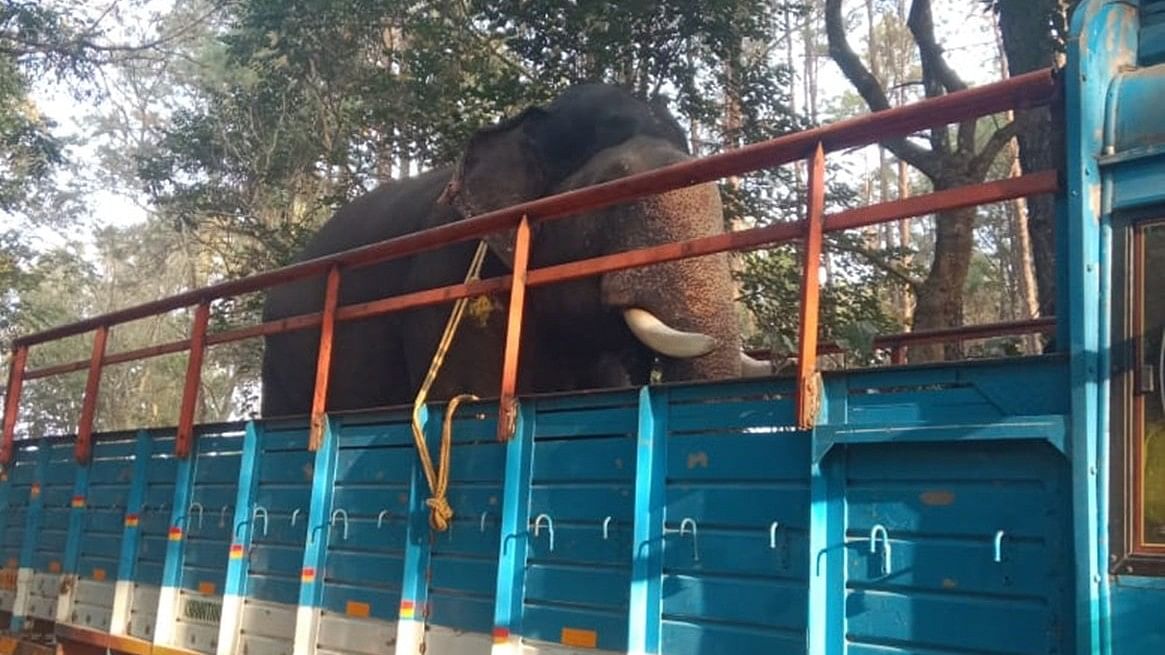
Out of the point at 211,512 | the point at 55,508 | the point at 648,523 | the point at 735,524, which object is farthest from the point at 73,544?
the point at 735,524

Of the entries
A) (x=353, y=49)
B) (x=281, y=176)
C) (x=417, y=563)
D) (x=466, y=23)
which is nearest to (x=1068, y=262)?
(x=417, y=563)

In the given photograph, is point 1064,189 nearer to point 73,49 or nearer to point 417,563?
point 417,563

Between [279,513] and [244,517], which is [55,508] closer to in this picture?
[244,517]

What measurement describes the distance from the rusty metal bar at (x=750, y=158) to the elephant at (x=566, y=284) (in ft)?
2.03

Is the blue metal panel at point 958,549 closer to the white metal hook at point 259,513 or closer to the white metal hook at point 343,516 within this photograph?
the white metal hook at point 343,516

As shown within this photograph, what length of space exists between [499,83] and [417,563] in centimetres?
667

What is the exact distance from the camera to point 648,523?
3408 mm

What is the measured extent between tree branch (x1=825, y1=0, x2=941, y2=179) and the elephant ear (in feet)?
11.3

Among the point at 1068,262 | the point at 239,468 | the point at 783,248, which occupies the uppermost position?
the point at 783,248

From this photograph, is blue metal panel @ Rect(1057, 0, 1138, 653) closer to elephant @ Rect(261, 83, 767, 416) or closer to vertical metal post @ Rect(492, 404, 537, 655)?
vertical metal post @ Rect(492, 404, 537, 655)

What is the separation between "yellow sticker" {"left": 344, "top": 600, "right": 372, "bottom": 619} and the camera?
14.3 feet

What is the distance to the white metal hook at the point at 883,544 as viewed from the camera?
285 cm

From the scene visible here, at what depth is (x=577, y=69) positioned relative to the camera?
10.1 m

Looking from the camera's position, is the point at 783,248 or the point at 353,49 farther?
the point at 353,49
